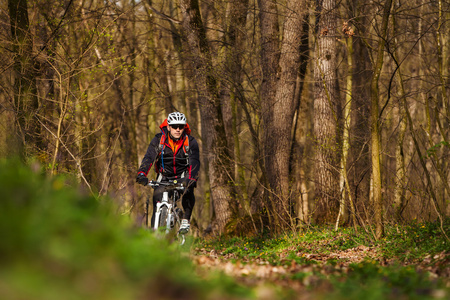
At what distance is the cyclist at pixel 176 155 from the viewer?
7.91 metres

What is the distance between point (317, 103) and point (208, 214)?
11394mm


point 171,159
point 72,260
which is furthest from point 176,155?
point 72,260

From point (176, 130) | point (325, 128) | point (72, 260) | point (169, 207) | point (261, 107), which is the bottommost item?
point (169, 207)

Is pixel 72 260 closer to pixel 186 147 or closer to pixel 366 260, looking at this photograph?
pixel 366 260

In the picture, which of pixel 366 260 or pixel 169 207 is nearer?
pixel 366 260

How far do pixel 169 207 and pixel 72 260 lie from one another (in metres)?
4.89

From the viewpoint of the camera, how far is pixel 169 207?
7617 mm

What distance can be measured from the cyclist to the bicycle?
5.6 inches

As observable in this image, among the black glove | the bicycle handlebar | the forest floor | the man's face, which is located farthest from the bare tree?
the black glove

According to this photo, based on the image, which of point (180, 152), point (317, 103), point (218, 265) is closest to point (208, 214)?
point (317, 103)

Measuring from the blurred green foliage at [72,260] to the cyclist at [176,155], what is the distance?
438 cm

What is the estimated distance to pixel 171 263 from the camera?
144 inches

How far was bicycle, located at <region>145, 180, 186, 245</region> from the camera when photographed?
7.57m

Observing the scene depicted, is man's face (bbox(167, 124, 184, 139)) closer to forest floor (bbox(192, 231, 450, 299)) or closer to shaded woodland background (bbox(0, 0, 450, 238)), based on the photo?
shaded woodland background (bbox(0, 0, 450, 238))
